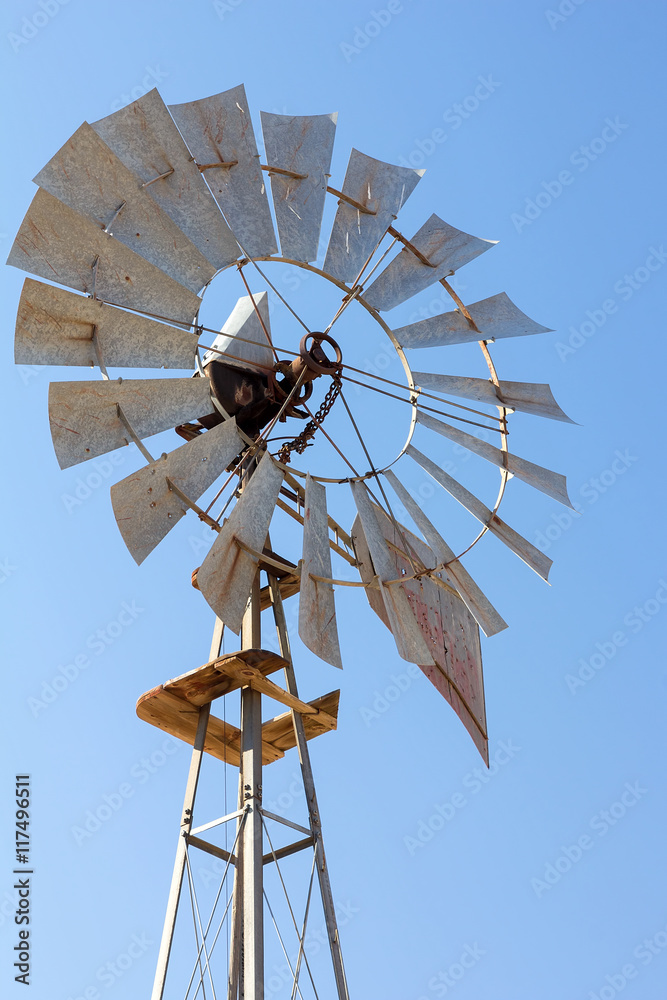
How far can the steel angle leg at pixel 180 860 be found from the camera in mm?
6066

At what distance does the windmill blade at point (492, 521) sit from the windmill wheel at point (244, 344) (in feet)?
0.03

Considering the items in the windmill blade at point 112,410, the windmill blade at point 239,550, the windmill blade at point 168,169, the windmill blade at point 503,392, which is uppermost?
the windmill blade at point 168,169

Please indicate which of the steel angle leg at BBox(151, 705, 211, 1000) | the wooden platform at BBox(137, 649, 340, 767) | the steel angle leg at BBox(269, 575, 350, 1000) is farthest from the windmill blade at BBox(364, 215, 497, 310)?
the steel angle leg at BBox(151, 705, 211, 1000)

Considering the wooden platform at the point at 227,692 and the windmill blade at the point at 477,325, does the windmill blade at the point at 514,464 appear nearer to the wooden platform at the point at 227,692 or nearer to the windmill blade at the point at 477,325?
the windmill blade at the point at 477,325

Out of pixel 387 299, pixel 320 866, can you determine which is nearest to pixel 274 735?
pixel 320 866

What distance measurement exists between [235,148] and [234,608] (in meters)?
2.85

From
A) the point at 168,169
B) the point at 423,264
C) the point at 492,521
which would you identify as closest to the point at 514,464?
the point at 492,521

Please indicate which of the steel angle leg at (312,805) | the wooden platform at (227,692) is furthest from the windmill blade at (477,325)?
the wooden platform at (227,692)

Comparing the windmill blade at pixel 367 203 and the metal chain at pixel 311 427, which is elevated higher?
the windmill blade at pixel 367 203

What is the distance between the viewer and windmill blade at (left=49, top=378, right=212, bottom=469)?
6.03 meters

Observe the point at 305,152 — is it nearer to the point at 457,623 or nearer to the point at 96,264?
the point at 96,264

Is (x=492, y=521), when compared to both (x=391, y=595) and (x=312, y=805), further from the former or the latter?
(x=312, y=805)

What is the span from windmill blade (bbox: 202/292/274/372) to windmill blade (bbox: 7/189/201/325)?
755 millimetres

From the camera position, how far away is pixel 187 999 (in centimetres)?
607
